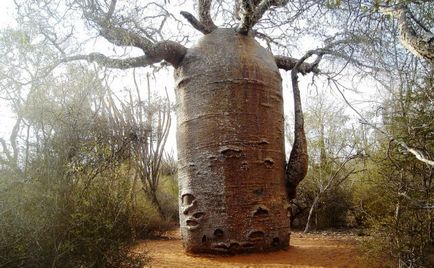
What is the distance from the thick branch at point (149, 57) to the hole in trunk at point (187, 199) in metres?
1.75

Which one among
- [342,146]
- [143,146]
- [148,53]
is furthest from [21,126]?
[342,146]

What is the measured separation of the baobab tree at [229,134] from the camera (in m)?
4.52

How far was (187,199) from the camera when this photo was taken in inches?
190

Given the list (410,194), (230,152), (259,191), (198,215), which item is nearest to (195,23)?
(230,152)

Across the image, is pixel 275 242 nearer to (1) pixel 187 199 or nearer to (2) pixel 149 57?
(1) pixel 187 199

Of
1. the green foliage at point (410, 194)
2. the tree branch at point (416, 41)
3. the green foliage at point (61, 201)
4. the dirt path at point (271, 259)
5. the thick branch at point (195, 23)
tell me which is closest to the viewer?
the tree branch at point (416, 41)

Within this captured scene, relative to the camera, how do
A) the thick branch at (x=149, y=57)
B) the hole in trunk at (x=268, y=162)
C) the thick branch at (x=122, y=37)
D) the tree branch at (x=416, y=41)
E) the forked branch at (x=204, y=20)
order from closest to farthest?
the tree branch at (x=416, y=41)
the thick branch at (x=122, y=37)
the hole in trunk at (x=268, y=162)
the thick branch at (x=149, y=57)
the forked branch at (x=204, y=20)

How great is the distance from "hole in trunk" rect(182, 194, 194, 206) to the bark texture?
0.01 m

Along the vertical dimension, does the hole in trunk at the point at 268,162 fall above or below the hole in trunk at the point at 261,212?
above

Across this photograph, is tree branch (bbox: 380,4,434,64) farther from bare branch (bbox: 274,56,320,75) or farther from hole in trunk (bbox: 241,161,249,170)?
bare branch (bbox: 274,56,320,75)

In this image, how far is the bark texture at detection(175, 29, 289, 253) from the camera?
178 inches

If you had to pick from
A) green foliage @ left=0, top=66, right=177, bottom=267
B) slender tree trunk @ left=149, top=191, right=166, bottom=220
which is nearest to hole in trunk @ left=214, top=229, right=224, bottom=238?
green foliage @ left=0, top=66, right=177, bottom=267

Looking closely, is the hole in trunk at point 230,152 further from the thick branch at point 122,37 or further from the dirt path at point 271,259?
the thick branch at point 122,37

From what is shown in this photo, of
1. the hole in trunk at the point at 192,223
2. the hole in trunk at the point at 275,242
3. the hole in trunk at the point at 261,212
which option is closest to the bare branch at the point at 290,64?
the hole in trunk at the point at 261,212
